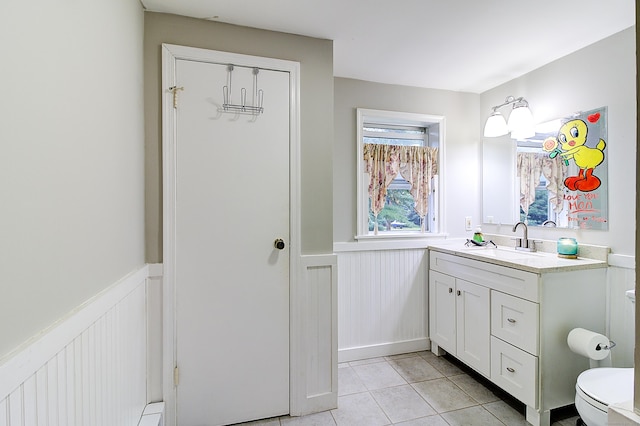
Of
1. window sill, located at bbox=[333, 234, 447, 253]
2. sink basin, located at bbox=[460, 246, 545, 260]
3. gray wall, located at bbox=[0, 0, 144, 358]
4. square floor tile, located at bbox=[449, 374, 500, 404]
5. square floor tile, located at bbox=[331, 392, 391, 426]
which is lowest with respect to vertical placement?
square floor tile, located at bbox=[331, 392, 391, 426]

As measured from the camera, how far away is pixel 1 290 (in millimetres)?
599

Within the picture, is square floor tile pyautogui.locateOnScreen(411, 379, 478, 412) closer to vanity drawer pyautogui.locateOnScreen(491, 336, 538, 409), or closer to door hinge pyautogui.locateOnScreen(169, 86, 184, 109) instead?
vanity drawer pyautogui.locateOnScreen(491, 336, 538, 409)

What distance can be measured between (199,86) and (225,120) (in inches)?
8.9

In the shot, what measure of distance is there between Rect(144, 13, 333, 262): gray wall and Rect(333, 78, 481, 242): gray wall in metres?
0.58

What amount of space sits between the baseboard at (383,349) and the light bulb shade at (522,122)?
1.89m

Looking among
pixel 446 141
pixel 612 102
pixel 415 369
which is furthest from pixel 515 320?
pixel 446 141

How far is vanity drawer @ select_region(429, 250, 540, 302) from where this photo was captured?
67.4 inches

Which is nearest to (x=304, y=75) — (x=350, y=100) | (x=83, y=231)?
(x=350, y=100)

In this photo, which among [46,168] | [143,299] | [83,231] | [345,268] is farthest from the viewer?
[345,268]

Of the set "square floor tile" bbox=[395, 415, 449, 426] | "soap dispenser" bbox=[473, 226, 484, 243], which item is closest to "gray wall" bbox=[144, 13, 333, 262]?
"square floor tile" bbox=[395, 415, 449, 426]

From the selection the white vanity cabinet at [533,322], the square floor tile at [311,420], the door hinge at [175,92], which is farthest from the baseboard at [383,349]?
the door hinge at [175,92]

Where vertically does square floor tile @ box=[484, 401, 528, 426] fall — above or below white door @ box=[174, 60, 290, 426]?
below

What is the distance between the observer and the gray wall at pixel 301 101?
162 cm

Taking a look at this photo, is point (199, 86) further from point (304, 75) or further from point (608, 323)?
point (608, 323)
